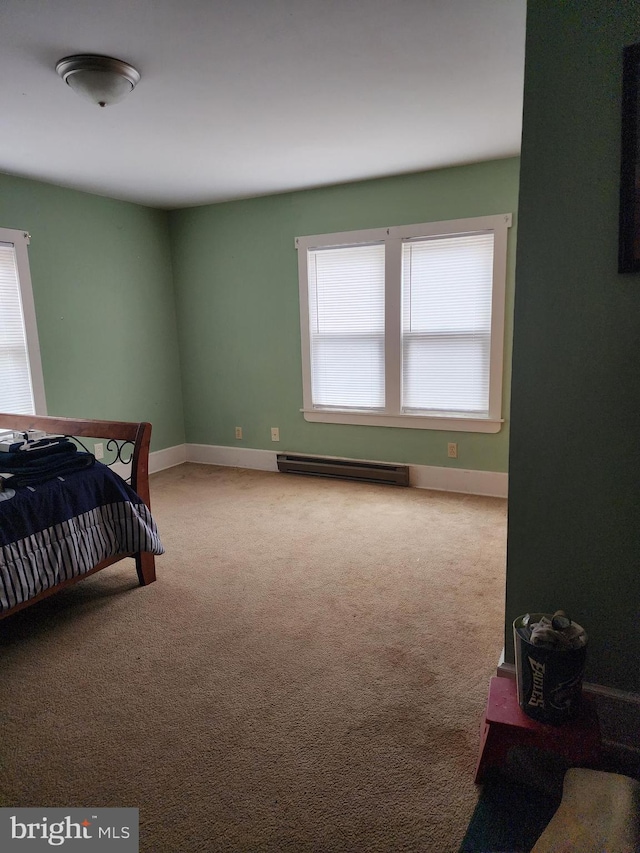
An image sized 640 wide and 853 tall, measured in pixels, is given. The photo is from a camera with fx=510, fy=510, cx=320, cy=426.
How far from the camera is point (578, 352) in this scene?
1.52 meters

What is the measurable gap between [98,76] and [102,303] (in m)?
2.43

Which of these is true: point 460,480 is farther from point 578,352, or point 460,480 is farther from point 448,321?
point 578,352

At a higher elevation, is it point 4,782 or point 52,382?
point 52,382

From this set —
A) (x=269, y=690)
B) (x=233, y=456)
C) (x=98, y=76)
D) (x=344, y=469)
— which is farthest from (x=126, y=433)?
(x=233, y=456)

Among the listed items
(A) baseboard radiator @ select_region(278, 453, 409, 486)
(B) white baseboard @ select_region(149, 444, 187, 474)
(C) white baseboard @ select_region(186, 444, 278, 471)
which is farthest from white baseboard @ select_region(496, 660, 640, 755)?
(B) white baseboard @ select_region(149, 444, 187, 474)

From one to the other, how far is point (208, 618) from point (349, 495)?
192 centimetres

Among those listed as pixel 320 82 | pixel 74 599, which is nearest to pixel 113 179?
pixel 320 82

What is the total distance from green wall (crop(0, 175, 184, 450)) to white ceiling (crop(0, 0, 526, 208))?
349 millimetres

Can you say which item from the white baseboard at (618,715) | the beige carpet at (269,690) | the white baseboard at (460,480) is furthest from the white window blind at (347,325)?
the white baseboard at (618,715)

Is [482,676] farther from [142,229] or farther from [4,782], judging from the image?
[142,229]

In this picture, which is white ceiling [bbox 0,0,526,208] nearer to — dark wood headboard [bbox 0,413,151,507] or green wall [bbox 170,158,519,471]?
green wall [bbox 170,158,519,471]

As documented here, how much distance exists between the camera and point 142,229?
4734 mm

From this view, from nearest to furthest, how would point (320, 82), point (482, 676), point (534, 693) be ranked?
point (534, 693), point (482, 676), point (320, 82)

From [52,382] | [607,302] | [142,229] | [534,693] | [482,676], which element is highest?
[142,229]
